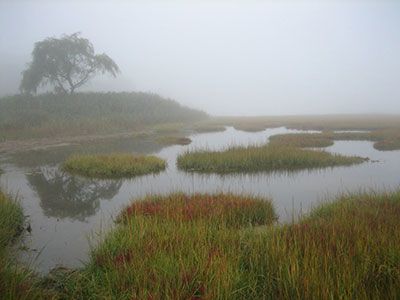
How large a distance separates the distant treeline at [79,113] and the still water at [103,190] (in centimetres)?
1392

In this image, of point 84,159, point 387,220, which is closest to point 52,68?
point 84,159

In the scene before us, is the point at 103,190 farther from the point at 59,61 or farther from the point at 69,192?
the point at 59,61

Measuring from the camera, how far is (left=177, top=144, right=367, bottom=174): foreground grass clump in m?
16.5

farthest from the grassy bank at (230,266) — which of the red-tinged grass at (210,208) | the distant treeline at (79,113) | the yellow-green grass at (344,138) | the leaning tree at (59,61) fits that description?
the leaning tree at (59,61)

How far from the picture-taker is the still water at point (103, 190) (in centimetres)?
793

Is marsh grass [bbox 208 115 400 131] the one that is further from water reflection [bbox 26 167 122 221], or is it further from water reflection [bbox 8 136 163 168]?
water reflection [bbox 26 167 122 221]

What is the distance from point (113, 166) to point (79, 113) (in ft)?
86.1

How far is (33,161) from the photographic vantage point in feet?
65.9

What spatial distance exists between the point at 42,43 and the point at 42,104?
1079cm

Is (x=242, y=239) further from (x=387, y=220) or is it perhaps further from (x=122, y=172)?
(x=122, y=172)

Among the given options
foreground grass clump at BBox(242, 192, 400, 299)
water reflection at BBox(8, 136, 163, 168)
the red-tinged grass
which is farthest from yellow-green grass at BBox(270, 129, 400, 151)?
foreground grass clump at BBox(242, 192, 400, 299)

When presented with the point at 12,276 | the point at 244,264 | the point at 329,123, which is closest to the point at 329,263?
the point at 244,264

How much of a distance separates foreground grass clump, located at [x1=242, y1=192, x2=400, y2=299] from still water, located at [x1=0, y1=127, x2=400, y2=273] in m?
2.25

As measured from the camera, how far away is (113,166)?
52.1ft
